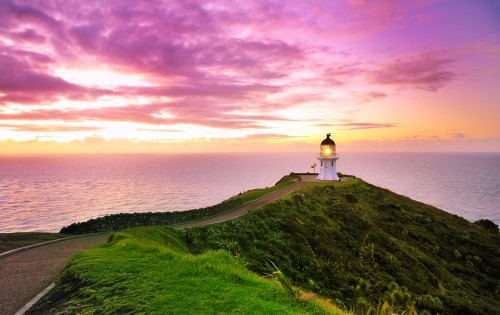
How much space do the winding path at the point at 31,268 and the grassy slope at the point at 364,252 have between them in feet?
21.6

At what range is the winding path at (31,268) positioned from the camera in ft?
38.5

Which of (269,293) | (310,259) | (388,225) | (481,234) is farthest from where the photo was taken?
(481,234)

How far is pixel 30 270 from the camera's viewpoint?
48.5 ft

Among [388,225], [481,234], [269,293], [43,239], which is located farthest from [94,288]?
[481,234]

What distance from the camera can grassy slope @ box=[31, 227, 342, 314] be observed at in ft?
28.8

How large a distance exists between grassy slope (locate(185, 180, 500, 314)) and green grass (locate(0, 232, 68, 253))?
29.9ft

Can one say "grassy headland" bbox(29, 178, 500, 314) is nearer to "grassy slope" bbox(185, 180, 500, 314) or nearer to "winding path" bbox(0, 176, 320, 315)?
"grassy slope" bbox(185, 180, 500, 314)

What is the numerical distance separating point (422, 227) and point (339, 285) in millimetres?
26190

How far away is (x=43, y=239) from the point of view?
2150cm

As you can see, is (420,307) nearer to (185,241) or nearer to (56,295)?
(185,241)

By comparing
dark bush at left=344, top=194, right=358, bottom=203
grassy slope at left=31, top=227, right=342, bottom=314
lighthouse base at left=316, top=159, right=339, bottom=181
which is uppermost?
lighthouse base at left=316, top=159, right=339, bottom=181

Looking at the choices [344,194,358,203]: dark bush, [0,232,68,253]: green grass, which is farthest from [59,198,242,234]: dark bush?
[344,194,358,203]: dark bush

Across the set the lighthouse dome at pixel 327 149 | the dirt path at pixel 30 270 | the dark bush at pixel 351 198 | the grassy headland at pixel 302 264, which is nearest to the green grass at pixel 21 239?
the dirt path at pixel 30 270

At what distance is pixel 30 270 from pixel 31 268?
1.03 feet
